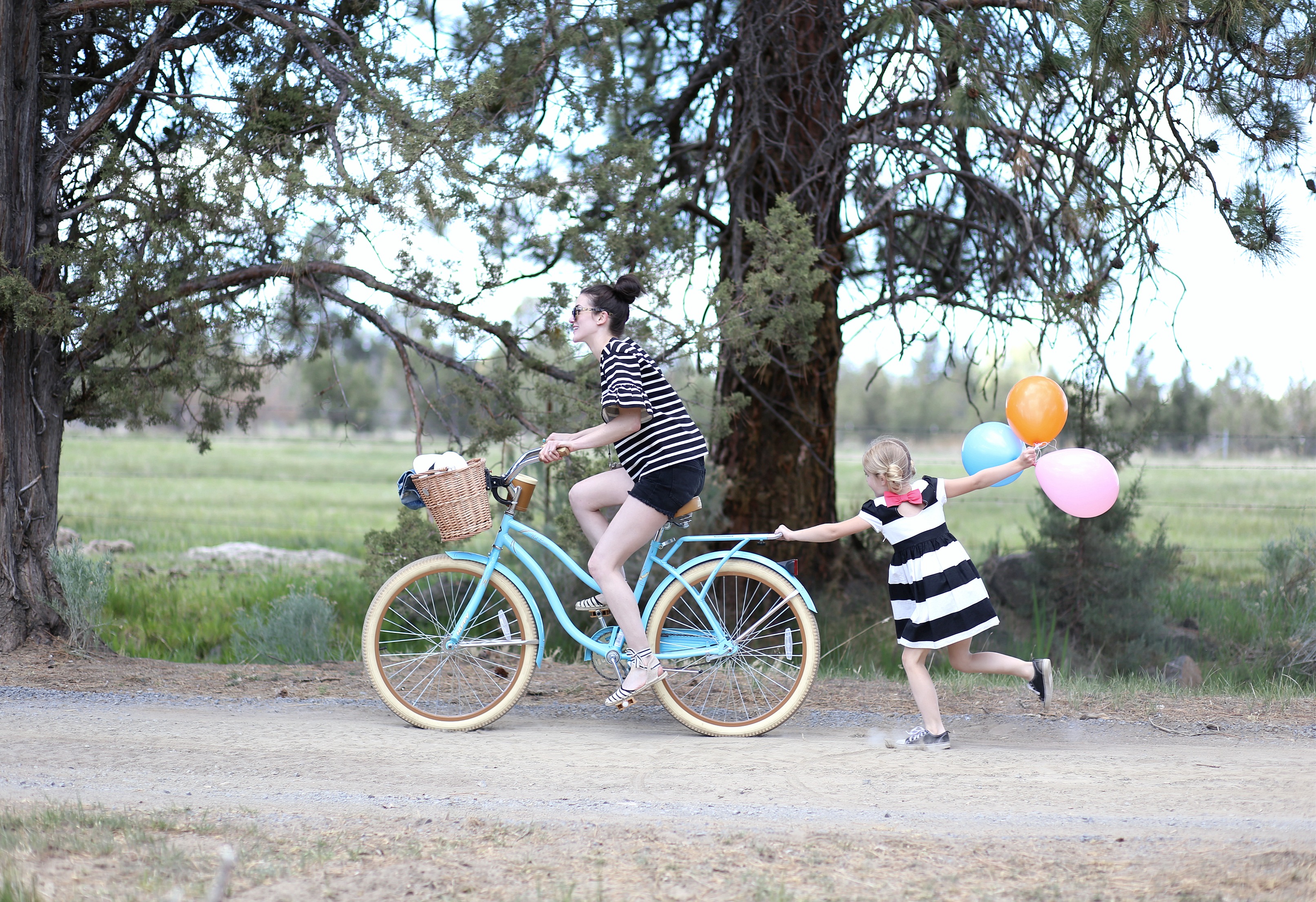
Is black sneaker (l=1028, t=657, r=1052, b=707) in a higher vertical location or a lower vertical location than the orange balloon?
lower

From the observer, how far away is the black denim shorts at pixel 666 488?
5.39 meters

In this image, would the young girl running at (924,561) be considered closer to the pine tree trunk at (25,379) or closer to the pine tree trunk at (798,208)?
the pine tree trunk at (798,208)

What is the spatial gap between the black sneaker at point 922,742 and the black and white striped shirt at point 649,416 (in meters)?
1.63

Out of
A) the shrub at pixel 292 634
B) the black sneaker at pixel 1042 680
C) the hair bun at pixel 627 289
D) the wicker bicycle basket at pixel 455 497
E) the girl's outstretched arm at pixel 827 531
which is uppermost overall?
the hair bun at pixel 627 289

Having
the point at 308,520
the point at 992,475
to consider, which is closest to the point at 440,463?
the point at 992,475

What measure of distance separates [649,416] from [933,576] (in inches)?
58.9

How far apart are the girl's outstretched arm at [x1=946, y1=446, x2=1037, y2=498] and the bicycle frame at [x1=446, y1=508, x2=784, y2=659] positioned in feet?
2.86

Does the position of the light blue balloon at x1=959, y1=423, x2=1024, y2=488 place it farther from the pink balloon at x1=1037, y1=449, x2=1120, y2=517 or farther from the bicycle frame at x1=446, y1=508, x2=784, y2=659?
the bicycle frame at x1=446, y1=508, x2=784, y2=659

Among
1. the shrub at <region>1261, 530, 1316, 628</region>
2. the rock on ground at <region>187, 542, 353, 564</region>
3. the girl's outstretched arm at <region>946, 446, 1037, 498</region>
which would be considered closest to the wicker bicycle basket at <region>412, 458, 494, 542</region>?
the girl's outstretched arm at <region>946, 446, 1037, 498</region>

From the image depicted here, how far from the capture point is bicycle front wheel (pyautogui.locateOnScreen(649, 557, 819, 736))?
5641 mm

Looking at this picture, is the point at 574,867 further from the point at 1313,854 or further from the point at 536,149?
the point at 536,149

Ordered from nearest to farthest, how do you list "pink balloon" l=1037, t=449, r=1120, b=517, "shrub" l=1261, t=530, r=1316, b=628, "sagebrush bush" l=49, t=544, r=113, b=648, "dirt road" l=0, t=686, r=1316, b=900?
"dirt road" l=0, t=686, r=1316, b=900 < "pink balloon" l=1037, t=449, r=1120, b=517 < "sagebrush bush" l=49, t=544, r=113, b=648 < "shrub" l=1261, t=530, r=1316, b=628

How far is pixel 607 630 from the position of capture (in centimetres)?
574

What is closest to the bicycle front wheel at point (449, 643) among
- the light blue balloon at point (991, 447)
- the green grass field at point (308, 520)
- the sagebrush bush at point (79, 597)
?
the light blue balloon at point (991, 447)
